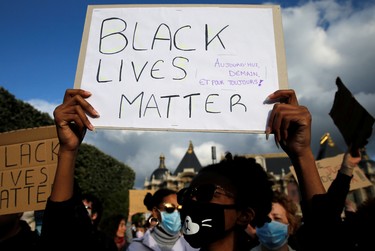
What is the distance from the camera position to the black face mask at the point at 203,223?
6.46 ft

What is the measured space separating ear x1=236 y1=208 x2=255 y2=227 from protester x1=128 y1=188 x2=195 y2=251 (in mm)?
1805

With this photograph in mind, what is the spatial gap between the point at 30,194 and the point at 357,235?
257 cm

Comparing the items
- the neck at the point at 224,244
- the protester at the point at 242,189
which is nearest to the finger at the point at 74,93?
the protester at the point at 242,189

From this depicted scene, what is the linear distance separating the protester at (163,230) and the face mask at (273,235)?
2.74ft

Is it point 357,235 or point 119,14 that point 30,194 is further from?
point 357,235

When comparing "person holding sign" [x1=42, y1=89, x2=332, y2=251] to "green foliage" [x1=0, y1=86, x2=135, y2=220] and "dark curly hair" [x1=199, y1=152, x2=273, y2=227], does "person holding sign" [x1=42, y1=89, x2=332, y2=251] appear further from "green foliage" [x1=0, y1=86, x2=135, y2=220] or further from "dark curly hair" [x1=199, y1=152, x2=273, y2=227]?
"green foliage" [x1=0, y1=86, x2=135, y2=220]

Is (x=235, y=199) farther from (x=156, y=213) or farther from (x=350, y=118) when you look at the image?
(x=156, y=213)

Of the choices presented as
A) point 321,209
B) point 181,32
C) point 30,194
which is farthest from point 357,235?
point 30,194

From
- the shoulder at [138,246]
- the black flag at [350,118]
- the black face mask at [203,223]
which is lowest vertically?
the shoulder at [138,246]

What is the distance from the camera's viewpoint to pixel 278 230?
3.57 meters

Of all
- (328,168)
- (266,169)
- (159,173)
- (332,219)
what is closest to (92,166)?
(328,168)

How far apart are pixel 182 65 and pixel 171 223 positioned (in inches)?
107

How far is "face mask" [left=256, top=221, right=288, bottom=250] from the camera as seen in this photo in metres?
3.54

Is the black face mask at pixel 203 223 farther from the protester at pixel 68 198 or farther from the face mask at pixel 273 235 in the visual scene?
the face mask at pixel 273 235
